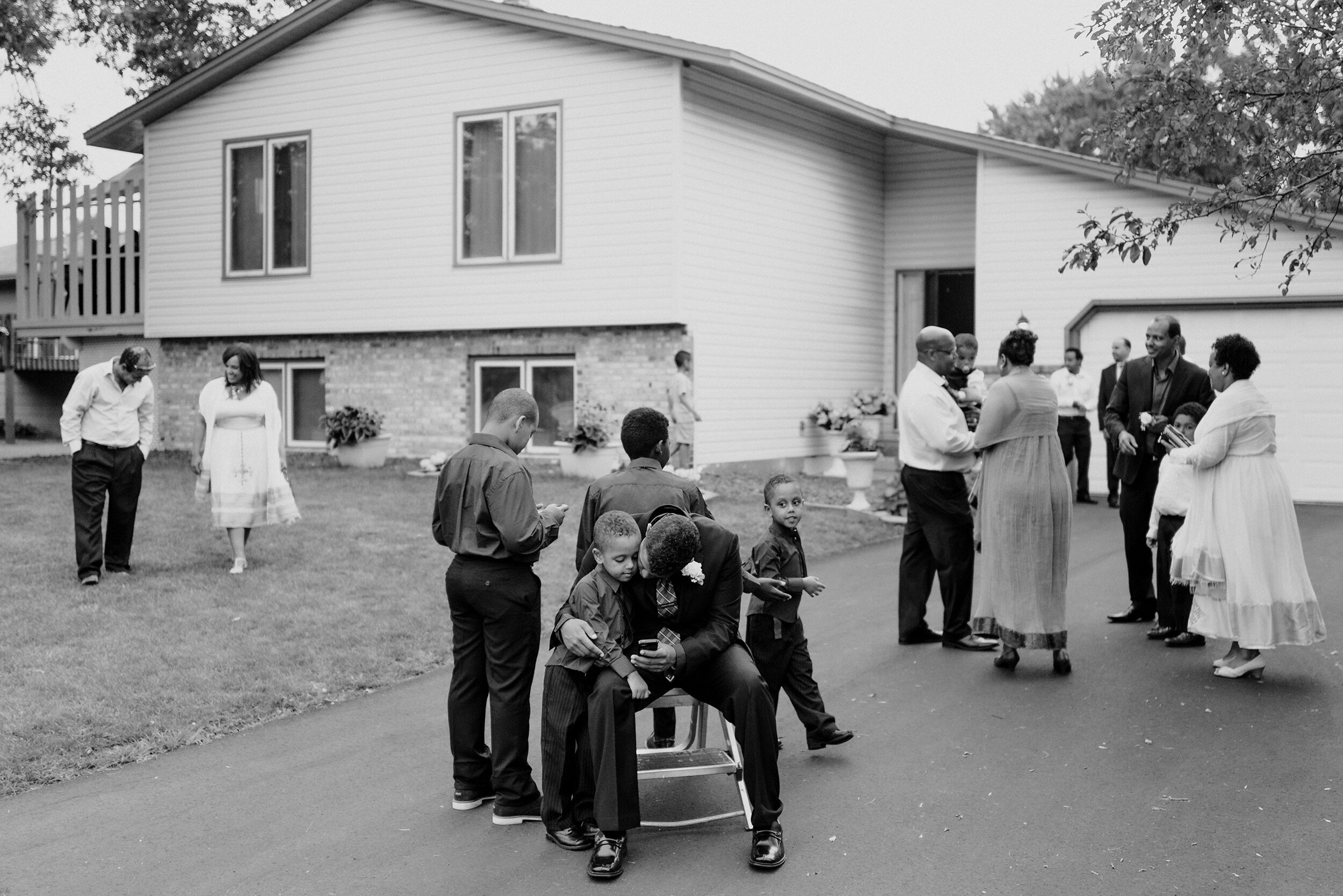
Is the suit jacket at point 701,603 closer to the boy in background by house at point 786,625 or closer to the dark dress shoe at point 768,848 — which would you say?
the dark dress shoe at point 768,848

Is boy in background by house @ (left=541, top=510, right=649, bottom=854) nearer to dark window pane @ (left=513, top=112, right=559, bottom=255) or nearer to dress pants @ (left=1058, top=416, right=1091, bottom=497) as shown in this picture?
dress pants @ (left=1058, top=416, right=1091, bottom=497)

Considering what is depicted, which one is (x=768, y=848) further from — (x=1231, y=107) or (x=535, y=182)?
(x=535, y=182)

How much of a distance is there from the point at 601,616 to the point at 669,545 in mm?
401

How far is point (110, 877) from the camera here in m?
4.73

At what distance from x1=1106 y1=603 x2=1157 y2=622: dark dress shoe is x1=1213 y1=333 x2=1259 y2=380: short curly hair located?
2232mm

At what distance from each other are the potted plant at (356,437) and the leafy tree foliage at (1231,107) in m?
12.5

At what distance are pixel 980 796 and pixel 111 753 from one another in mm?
4039

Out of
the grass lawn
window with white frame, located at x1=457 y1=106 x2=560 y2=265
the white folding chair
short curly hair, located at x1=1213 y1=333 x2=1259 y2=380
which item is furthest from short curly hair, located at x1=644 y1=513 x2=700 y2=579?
window with white frame, located at x1=457 y1=106 x2=560 y2=265

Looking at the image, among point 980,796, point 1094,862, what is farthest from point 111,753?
point 1094,862

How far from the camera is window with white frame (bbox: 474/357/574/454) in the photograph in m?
18.1

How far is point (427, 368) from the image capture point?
18.9 metres

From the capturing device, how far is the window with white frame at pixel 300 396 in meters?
20.0

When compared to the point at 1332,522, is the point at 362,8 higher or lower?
higher

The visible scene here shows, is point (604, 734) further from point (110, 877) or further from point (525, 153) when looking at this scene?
point (525, 153)
